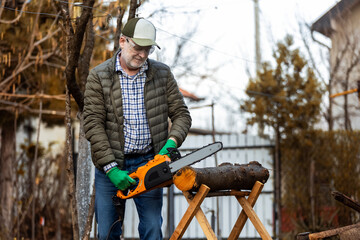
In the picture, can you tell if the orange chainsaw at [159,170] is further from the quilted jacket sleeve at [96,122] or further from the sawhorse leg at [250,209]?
the sawhorse leg at [250,209]

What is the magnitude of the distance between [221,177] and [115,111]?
2.81 ft

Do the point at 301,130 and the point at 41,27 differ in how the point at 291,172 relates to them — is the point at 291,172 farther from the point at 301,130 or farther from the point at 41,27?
the point at 41,27

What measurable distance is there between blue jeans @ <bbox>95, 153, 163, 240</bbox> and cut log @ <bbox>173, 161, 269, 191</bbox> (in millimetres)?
269

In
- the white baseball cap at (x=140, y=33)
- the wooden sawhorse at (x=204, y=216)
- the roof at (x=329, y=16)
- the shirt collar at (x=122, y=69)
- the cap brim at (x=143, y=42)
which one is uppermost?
the roof at (x=329, y=16)

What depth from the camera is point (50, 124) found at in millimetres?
10094

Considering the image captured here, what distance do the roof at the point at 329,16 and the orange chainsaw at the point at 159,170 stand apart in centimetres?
709

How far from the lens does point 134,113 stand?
3656 mm

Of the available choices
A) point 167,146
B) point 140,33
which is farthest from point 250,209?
point 140,33

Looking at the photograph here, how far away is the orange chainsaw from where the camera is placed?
10.9ft

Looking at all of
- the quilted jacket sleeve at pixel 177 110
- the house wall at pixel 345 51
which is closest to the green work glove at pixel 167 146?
the quilted jacket sleeve at pixel 177 110

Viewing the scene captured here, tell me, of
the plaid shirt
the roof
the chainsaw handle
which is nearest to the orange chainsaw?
the chainsaw handle

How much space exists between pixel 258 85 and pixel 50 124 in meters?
3.96

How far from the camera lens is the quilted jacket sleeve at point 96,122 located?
11.5 ft

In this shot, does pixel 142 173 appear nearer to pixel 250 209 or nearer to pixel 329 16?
pixel 250 209
